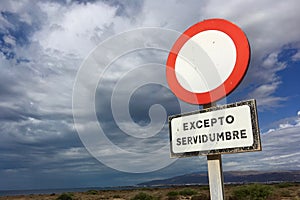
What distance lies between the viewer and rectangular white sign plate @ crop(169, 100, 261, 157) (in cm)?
341

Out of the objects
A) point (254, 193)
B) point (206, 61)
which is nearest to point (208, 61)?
point (206, 61)

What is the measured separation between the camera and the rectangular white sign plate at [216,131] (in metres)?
3.41

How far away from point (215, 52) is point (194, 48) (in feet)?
1.12

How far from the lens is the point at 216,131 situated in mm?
3631

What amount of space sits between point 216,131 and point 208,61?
2.85ft

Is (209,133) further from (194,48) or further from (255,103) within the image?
(194,48)

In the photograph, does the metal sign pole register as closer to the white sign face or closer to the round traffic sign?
the round traffic sign

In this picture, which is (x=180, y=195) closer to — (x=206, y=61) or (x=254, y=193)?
(x=254, y=193)

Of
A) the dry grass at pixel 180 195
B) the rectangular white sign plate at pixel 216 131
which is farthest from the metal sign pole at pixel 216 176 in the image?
the dry grass at pixel 180 195

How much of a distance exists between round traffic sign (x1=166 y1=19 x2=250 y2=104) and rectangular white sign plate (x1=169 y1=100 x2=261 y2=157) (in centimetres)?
22

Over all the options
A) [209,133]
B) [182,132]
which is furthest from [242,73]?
[182,132]

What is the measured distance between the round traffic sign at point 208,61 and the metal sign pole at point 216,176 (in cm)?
72

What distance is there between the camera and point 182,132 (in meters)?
3.98

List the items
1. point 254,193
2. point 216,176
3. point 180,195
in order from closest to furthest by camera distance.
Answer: point 216,176
point 254,193
point 180,195
